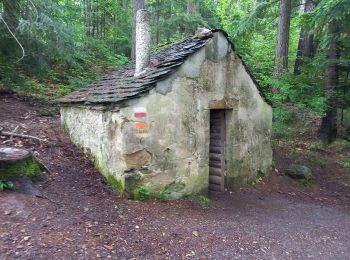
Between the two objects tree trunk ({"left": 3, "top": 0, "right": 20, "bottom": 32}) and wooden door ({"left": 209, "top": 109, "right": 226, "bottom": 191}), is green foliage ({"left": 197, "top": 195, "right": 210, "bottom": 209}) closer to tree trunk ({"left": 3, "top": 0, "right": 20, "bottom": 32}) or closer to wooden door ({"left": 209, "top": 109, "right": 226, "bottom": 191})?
wooden door ({"left": 209, "top": 109, "right": 226, "bottom": 191})

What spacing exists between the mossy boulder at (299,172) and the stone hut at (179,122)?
108 centimetres

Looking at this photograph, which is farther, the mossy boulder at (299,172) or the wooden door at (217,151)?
the mossy boulder at (299,172)

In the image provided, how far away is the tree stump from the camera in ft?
18.1

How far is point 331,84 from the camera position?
10734 mm

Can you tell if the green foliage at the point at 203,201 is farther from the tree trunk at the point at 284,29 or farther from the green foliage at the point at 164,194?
the tree trunk at the point at 284,29

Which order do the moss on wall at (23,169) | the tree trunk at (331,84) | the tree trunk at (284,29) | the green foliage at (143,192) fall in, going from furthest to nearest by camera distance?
the tree trunk at (284,29) < the tree trunk at (331,84) < the green foliage at (143,192) < the moss on wall at (23,169)

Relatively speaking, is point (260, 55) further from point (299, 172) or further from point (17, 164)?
point (17, 164)

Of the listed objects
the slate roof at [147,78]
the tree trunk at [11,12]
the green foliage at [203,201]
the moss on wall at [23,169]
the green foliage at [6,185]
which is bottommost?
the green foliage at [203,201]

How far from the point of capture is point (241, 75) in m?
8.30

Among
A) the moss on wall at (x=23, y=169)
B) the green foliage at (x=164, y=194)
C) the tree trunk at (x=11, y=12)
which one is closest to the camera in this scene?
the moss on wall at (x=23, y=169)

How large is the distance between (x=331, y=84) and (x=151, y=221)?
8129mm

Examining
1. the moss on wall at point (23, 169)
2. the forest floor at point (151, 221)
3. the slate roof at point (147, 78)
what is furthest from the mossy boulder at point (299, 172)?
the moss on wall at point (23, 169)

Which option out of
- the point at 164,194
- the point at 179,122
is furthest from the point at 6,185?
the point at 179,122

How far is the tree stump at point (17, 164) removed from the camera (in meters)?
5.51
